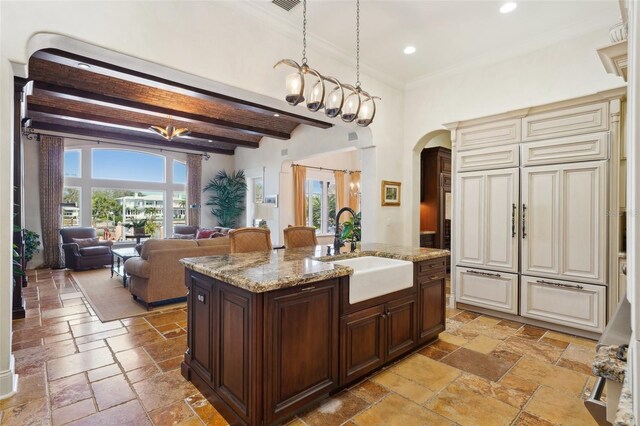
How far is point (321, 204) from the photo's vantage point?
9.72 m

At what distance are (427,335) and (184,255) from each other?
Result: 332 cm

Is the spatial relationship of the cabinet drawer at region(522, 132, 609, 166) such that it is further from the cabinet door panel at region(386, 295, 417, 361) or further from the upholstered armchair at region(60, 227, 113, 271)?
the upholstered armchair at region(60, 227, 113, 271)

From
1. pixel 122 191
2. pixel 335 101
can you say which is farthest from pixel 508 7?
pixel 122 191

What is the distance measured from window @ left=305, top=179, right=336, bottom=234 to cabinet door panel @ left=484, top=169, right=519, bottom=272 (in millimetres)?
5829

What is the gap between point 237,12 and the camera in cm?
318

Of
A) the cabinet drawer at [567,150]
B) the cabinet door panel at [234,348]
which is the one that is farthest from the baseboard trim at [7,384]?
the cabinet drawer at [567,150]

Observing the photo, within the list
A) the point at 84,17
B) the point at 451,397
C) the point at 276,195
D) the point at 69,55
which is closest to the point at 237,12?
the point at 84,17

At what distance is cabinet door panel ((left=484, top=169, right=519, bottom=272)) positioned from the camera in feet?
12.7

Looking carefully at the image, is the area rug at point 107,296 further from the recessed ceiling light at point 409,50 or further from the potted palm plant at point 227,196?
the recessed ceiling light at point 409,50

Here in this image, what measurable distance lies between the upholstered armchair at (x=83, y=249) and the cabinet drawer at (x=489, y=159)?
745cm

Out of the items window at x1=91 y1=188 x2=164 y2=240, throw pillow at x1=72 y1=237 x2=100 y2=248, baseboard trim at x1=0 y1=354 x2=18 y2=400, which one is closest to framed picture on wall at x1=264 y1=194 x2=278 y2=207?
window at x1=91 y1=188 x2=164 y2=240

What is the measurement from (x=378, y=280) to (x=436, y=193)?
14.6 ft

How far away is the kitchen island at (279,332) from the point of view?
1865mm

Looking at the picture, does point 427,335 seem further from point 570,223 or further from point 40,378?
point 40,378
